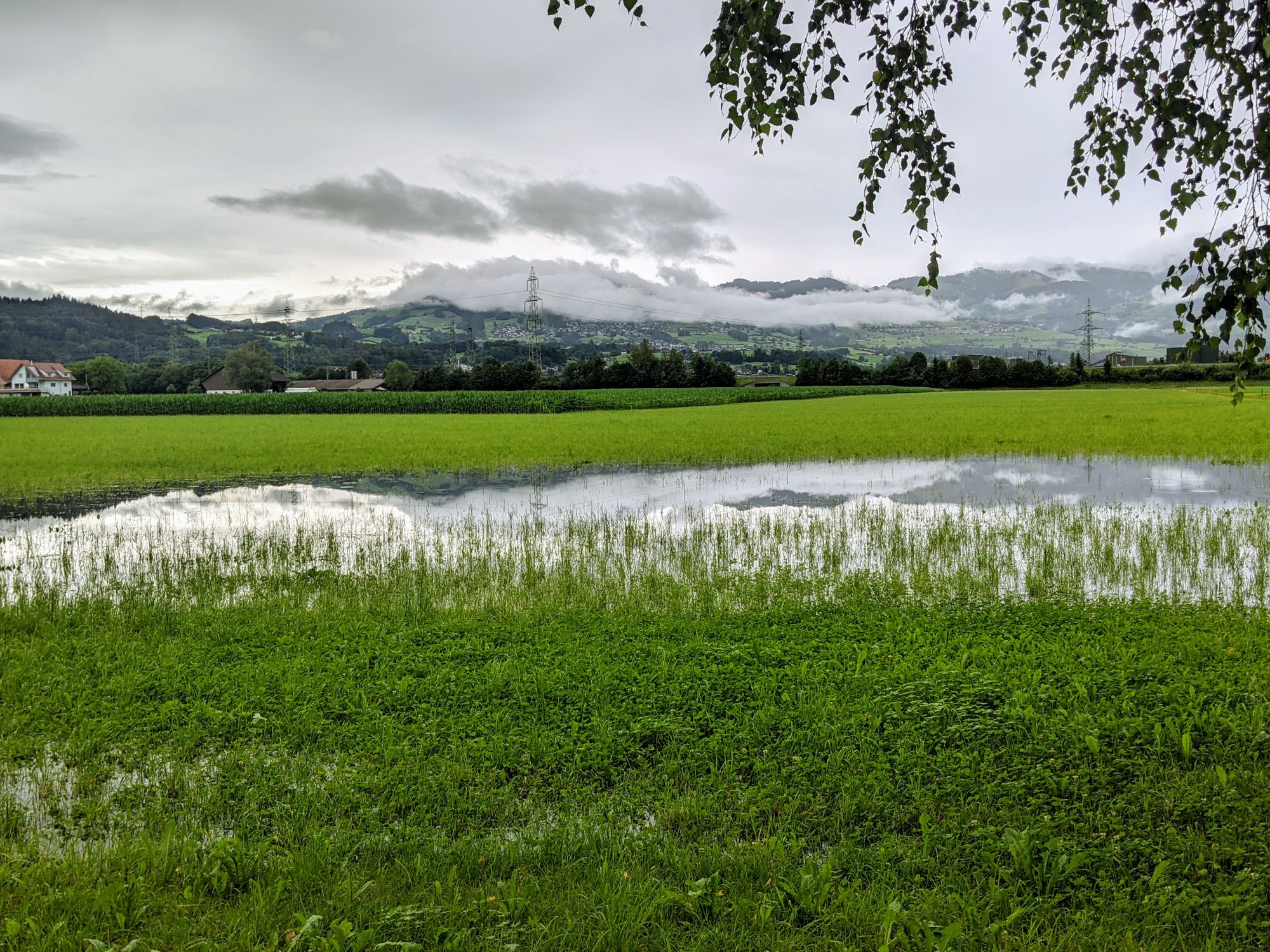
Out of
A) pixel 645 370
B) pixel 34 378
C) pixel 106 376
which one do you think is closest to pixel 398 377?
pixel 645 370

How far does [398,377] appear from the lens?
147625mm

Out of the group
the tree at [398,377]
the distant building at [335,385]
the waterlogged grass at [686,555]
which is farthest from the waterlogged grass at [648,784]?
the distant building at [335,385]

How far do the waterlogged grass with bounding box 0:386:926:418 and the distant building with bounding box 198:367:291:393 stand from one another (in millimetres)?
75073

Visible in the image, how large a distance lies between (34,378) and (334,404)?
122070 millimetres

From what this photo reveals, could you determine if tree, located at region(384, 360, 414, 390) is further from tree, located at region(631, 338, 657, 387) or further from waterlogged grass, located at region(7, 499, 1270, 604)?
waterlogged grass, located at region(7, 499, 1270, 604)

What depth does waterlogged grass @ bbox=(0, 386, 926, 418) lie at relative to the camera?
246 ft

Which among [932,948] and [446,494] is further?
[446,494]

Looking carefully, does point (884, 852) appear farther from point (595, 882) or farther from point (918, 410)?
point (918, 410)

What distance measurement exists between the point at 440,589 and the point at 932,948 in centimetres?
845

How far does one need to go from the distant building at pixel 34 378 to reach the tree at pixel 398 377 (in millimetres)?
57759

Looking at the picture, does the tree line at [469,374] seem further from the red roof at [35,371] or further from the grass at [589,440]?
the grass at [589,440]

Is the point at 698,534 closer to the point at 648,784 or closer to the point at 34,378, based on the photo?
the point at 648,784

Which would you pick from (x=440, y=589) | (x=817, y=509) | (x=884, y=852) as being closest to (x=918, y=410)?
(x=817, y=509)

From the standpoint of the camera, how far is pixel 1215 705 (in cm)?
589
